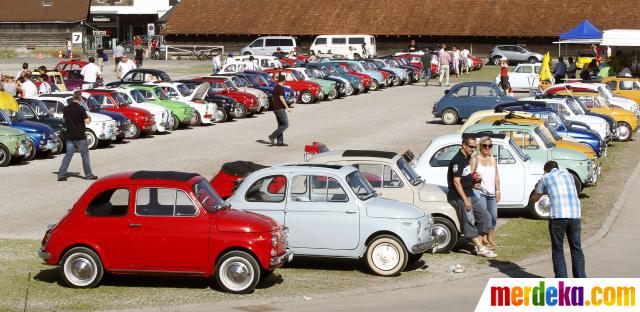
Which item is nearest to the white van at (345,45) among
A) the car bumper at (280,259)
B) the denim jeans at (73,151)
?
the denim jeans at (73,151)

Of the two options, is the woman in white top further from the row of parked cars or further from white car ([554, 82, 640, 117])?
white car ([554, 82, 640, 117])

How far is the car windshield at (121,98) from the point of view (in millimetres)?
32062

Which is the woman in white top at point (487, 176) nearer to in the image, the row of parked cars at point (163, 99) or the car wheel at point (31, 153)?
the row of parked cars at point (163, 99)

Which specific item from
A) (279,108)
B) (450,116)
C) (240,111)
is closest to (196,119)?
(240,111)

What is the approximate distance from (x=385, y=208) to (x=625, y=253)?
435cm

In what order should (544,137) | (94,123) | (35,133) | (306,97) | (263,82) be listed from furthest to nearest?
1. (306,97)
2. (263,82)
3. (94,123)
4. (35,133)
5. (544,137)

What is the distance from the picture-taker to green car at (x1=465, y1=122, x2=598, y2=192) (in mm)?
21797

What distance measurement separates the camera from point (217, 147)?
30.3 meters

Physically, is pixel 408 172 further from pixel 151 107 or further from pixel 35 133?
pixel 151 107

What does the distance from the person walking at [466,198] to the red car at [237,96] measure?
21467mm

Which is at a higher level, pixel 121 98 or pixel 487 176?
pixel 121 98

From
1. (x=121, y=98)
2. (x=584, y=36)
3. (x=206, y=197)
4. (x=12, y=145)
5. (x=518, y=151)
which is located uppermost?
(x=584, y=36)

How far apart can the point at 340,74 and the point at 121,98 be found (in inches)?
698

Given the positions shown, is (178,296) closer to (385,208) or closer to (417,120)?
(385,208)
